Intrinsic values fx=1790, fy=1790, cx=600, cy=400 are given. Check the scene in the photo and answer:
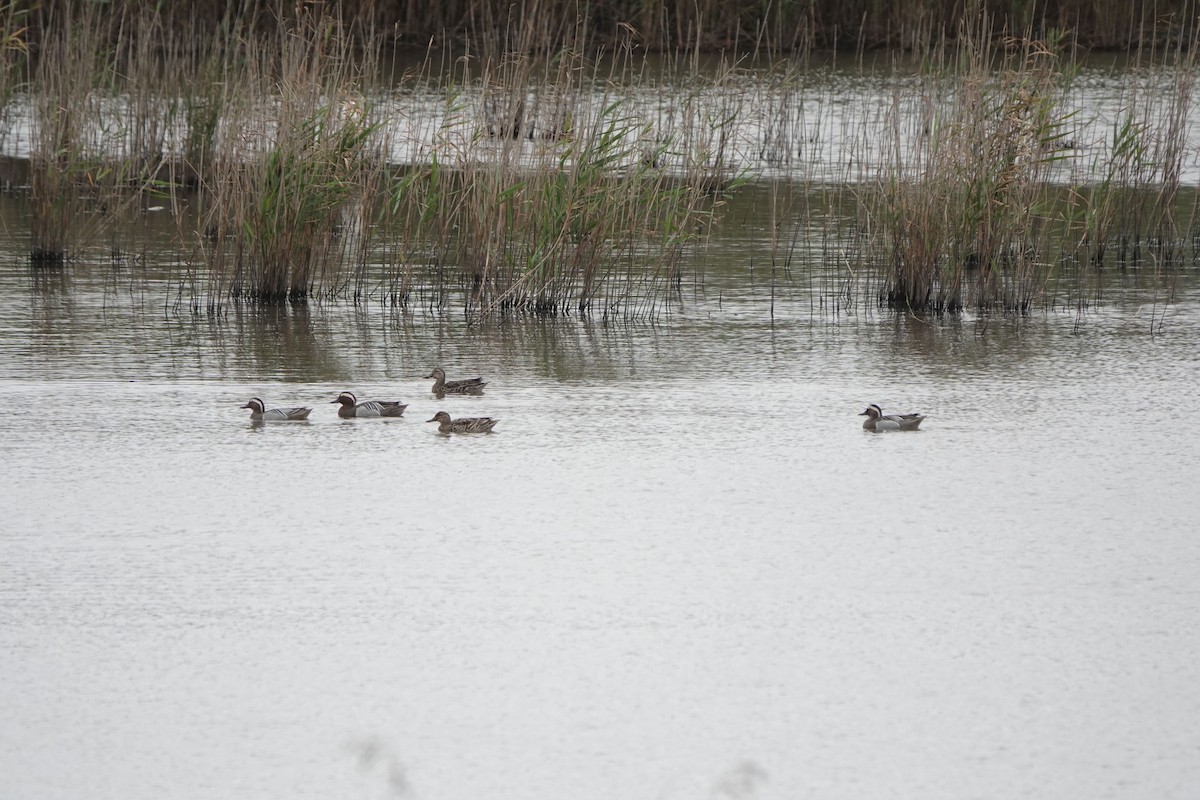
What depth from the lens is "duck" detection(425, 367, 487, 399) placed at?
24.8 feet

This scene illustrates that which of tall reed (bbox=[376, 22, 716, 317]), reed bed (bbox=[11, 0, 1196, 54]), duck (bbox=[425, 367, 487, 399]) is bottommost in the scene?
duck (bbox=[425, 367, 487, 399])

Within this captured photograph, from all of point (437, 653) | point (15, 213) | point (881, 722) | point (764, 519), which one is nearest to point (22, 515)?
point (437, 653)

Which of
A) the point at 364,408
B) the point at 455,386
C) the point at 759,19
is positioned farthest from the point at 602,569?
the point at 759,19

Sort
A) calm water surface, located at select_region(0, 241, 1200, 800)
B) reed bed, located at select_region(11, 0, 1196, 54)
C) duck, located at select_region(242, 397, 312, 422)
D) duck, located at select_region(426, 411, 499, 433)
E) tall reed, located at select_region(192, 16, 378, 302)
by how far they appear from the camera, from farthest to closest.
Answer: reed bed, located at select_region(11, 0, 1196, 54), tall reed, located at select_region(192, 16, 378, 302), duck, located at select_region(242, 397, 312, 422), duck, located at select_region(426, 411, 499, 433), calm water surface, located at select_region(0, 241, 1200, 800)

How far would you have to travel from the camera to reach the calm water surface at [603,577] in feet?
12.9

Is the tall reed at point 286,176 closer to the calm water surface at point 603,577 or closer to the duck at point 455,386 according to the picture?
the calm water surface at point 603,577

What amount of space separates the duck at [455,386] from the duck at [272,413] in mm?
630

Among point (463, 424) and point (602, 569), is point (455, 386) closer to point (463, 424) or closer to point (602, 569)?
point (463, 424)

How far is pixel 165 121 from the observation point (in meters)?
13.9

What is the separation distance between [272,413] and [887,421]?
243cm

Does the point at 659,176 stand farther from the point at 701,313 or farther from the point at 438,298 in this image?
the point at 438,298

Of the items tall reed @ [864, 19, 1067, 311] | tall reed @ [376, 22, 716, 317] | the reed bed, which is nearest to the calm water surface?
tall reed @ [376, 22, 716, 317]

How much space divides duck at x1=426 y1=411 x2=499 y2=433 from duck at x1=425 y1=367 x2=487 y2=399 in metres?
0.59

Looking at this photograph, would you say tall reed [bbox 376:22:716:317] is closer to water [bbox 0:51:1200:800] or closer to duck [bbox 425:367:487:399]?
water [bbox 0:51:1200:800]
